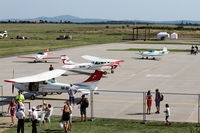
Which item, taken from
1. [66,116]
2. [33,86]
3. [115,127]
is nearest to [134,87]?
[33,86]

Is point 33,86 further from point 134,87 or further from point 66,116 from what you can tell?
point 134,87

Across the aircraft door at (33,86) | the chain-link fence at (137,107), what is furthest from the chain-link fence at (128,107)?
the aircraft door at (33,86)

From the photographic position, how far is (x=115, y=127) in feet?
59.7

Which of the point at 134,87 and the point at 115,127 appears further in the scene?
the point at 134,87

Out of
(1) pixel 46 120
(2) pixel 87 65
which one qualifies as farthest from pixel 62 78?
(1) pixel 46 120

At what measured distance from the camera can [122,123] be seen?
62.3 ft

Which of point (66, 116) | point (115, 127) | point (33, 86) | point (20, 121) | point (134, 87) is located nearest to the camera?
point (20, 121)

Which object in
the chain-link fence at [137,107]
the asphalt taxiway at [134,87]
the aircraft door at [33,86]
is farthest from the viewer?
the aircraft door at [33,86]

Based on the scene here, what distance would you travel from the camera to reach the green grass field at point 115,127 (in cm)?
1744

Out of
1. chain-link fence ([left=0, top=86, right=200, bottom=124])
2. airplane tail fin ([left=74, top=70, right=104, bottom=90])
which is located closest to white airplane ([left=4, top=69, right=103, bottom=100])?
airplane tail fin ([left=74, top=70, right=104, bottom=90])

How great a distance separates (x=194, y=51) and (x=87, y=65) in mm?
32852

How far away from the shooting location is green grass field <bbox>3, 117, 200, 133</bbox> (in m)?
17.4

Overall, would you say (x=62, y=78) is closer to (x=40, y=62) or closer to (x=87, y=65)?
(x=87, y=65)

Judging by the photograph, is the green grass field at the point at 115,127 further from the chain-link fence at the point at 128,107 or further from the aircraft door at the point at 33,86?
the aircraft door at the point at 33,86
